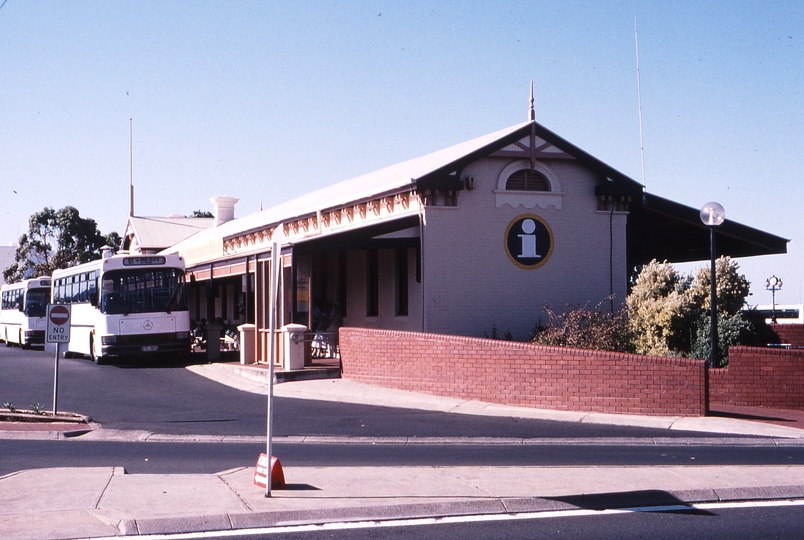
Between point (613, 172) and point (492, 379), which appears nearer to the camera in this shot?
point (492, 379)

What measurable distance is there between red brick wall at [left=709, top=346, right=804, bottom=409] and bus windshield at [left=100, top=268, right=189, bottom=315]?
16.3 metres

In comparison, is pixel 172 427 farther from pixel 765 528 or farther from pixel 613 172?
pixel 613 172

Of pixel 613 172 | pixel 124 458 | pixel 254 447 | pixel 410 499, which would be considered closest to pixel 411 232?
pixel 613 172

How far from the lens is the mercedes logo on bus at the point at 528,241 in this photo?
72.0 feet

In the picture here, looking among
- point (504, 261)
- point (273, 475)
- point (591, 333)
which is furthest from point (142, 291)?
point (273, 475)

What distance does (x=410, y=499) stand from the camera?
28.6 feet

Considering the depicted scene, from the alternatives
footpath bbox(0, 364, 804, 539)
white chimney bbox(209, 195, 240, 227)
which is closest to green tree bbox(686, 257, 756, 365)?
footpath bbox(0, 364, 804, 539)

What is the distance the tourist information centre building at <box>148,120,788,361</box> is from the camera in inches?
832

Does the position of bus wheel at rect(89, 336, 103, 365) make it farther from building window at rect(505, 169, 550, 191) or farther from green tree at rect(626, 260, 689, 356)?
green tree at rect(626, 260, 689, 356)

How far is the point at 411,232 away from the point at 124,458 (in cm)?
1115

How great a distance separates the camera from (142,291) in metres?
26.3

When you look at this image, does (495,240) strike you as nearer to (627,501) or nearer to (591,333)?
(591,333)

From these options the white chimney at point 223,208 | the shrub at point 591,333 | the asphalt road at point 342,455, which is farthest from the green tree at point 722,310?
the white chimney at point 223,208

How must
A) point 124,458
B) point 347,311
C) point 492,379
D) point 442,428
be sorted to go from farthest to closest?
point 347,311
point 492,379
point 442,428
point 124,458
